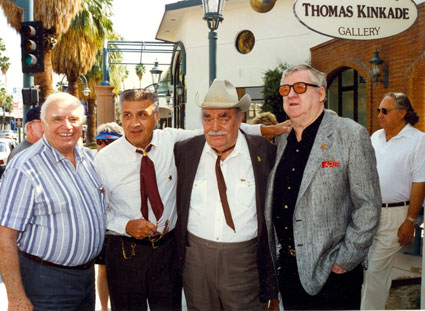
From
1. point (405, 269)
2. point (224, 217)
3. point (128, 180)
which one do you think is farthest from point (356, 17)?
point (405, 269)

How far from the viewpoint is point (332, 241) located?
266 centimetres

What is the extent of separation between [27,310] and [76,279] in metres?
0.35

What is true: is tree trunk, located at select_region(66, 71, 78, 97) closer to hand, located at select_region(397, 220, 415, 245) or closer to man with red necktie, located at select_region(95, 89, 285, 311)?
man with red necktie, located at select_region(95, 89, 285, 311)

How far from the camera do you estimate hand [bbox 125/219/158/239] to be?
2.90 m

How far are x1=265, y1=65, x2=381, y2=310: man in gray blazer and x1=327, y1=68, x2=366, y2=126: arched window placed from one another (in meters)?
9.40

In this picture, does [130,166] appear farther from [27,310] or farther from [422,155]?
[422,155]

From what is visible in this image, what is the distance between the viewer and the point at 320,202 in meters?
2.62

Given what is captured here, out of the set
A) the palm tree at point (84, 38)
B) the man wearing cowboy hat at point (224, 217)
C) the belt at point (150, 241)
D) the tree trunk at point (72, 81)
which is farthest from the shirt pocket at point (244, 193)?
the tree trunk at point (72, 81)

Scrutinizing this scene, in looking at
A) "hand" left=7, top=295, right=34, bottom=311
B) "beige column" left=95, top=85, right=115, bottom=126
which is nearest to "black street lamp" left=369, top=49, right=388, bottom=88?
"hand" left=7, top=295, right=34, bottom=311

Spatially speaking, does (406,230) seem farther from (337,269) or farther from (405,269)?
(405,269)

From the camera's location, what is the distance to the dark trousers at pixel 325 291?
2.71m

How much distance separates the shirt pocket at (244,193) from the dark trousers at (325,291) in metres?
0.43

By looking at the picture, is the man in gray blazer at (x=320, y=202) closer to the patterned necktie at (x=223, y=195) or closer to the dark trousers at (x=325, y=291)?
the dark trousers at (x=325, y=291)

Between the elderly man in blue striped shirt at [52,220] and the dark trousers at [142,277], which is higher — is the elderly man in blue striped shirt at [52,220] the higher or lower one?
the higher one
